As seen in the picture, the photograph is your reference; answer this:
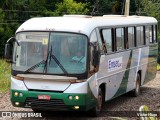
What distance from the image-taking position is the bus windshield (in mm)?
10797

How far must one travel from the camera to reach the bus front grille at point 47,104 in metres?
10.7

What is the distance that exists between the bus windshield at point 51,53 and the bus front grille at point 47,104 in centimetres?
70

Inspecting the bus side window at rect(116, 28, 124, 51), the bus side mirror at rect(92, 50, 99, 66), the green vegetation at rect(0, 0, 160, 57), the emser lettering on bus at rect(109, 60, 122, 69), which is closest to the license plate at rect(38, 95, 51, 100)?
the bus side mirror at rect(92, 50, 99, 66)

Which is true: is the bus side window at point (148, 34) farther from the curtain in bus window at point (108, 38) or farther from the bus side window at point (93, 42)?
the bus side window at point (93, 42)

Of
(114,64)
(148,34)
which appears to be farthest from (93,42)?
(148,34)

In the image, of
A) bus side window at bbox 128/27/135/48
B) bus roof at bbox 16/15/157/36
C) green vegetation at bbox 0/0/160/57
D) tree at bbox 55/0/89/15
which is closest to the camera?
bus roof at bbox 16/15/157/36

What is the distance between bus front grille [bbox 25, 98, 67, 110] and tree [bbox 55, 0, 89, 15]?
45.9 m

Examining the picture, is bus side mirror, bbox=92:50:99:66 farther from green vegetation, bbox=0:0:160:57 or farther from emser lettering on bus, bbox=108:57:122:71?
green vegetation, bbox=0:0:160:57

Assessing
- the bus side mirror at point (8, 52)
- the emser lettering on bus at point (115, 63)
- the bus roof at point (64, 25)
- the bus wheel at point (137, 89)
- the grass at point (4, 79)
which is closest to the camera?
the bus side mirror at point (8, 52)

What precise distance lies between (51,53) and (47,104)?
4.12 feet

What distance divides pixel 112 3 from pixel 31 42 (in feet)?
164

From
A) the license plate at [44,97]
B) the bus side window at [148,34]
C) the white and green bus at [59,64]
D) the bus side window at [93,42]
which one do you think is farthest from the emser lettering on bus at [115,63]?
the bus side window at [148,34]

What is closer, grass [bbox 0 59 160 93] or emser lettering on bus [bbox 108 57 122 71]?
emser lettering on bus [bbox 108 57 122 71]

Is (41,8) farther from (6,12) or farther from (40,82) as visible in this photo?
(40,82)
